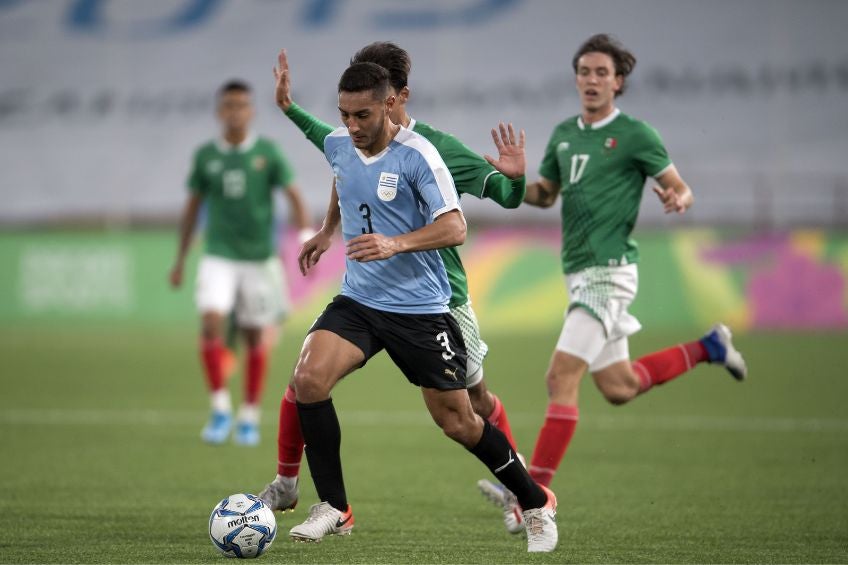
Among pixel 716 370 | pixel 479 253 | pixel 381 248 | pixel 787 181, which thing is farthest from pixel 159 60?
pixel 381 248

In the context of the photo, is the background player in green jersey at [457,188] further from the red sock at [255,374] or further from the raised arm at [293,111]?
the red sock at [255,374]

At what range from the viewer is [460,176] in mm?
6137

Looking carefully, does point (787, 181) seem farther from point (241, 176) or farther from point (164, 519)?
point (164, 519)

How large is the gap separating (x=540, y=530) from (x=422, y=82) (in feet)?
60.4

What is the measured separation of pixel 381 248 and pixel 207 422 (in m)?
5.89

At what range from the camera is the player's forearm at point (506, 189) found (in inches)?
234

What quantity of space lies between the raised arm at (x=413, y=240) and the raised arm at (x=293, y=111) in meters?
1.04

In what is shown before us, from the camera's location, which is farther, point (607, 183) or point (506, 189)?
point (607, 183)

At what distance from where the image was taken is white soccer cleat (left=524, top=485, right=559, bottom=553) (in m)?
5.71

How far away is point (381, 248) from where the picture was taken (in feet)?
17.2

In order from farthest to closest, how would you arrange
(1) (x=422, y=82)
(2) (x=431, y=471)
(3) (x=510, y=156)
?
(1) (x=422, y=82) < (2) (x=431, y=471) < (3) (x=510, y=156)

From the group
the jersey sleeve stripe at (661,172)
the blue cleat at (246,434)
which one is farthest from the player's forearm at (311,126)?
the blue cleat at (246,434)

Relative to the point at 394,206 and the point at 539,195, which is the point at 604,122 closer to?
the point at 539,195

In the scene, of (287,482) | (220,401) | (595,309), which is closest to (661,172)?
(595,309)
